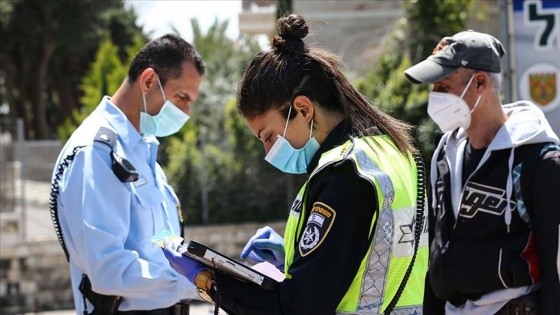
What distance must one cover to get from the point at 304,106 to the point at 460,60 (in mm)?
1348

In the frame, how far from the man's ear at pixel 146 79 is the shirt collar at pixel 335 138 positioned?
1.78 m

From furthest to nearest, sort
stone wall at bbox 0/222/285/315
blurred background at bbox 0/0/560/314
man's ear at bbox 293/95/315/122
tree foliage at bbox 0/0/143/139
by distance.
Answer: tree foliage at bbox 0/0/143/139
stone wall at bbox 0/222/285/315
blurred background at bbox 0/0/560/314
man's ear at bbox 293/95/315/122

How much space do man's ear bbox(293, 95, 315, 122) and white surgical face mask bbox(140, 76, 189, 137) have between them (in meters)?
1.78

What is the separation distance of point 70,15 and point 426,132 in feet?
71.4

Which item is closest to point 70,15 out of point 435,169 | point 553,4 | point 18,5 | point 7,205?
point 18,5

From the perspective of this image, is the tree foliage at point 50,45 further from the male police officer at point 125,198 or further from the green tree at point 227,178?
the male police officer at point 125,198

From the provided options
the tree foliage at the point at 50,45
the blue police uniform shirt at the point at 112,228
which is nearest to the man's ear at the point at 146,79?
the blue police uniform shirt at the point at 112,228

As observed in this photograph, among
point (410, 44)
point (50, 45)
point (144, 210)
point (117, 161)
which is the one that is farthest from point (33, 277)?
point (50, 45)

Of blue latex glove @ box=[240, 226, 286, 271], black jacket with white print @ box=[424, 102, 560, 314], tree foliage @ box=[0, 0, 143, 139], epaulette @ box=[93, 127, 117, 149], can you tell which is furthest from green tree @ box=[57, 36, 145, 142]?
blue latex glove @ box=[240, 226, 286, 271]

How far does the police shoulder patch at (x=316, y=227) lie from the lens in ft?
7.41

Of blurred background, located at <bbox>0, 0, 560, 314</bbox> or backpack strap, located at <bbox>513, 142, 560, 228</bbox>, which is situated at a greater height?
backpack strap, located at <bbox>513, 142, 560, 228</bbox>

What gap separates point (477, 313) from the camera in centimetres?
352

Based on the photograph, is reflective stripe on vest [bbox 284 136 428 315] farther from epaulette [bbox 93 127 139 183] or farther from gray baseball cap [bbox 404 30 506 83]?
epaulette [bbox 93 127 139 183]

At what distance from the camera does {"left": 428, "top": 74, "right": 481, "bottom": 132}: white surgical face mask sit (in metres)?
3.60
